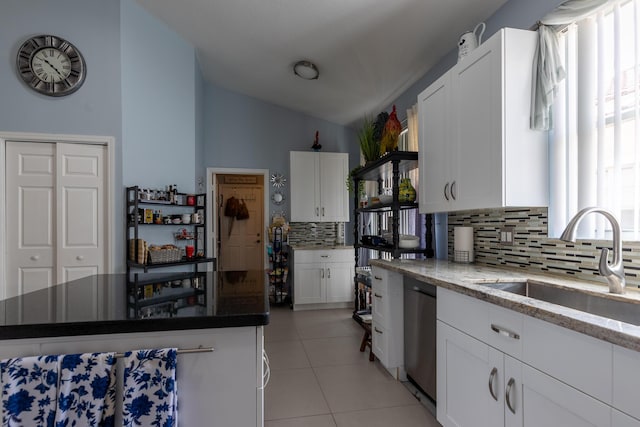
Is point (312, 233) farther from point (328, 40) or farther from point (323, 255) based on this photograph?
point (328, 40)

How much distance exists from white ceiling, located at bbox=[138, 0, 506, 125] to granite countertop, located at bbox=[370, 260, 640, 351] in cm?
184

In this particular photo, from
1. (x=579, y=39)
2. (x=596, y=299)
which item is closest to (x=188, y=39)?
(x=579, y=39)

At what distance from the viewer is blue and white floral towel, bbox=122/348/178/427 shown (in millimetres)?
912

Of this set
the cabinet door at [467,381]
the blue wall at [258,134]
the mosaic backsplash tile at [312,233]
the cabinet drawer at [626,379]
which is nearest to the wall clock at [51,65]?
the blue wall at [258,134]

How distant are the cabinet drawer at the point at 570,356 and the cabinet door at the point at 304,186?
147 inches

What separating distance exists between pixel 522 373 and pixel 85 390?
4.82 feet

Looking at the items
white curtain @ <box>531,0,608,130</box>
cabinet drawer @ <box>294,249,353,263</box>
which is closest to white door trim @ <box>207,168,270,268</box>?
cabinet drawer @ <box>294,249,353,263</box>

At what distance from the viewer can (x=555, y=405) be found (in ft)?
3.69

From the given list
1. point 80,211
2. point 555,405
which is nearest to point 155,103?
point 80,211

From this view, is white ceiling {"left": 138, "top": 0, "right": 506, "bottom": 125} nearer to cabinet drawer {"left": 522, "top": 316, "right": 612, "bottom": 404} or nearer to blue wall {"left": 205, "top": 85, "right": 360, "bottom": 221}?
blue wall {"left": 205, "top": 85, "right": 360, "bottom": 221}

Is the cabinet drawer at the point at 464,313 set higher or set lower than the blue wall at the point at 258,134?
lower

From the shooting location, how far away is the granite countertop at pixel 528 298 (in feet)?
3.07

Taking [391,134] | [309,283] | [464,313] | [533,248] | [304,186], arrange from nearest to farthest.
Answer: [464,313] → [533,248] → [391,134] → [309,283] → [304,186]

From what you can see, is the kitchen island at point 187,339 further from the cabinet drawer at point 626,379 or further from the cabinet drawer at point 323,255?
the cabinet drawer at point 323,255
